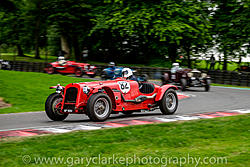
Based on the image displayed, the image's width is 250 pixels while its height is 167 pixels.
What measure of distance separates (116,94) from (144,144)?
137 inches

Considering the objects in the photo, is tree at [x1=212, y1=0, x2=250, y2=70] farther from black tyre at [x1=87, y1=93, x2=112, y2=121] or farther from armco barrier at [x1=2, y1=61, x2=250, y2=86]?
black tyre at [x1=87, y1=93, x2=112, y2=121]

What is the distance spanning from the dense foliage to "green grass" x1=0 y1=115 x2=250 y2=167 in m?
21.2

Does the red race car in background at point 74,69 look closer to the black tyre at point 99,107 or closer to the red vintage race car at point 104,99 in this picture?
the red vintage race car at point 104,99

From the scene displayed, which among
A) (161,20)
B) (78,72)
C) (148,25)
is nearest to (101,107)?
(78,72)

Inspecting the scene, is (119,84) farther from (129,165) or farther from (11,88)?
(11,88)

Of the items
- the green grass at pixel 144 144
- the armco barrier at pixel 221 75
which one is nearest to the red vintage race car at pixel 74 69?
the armco barrier at pixel 221 75

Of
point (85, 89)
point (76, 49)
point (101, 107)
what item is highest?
point (76, 49)

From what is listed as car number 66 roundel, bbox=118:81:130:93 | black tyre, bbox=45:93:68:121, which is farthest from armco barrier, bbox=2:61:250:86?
black tyre, bbox=45:93:68:121

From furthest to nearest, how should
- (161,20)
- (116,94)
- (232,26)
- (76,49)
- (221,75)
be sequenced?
(76,49)
(232,26)
(161,20)
(221,75)
(116,94)

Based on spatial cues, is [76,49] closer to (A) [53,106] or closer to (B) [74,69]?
(B) [74,69]

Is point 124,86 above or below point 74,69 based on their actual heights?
below

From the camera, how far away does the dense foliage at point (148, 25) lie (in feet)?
101

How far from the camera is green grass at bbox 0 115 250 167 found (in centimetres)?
589

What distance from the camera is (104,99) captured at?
31.7 feet
